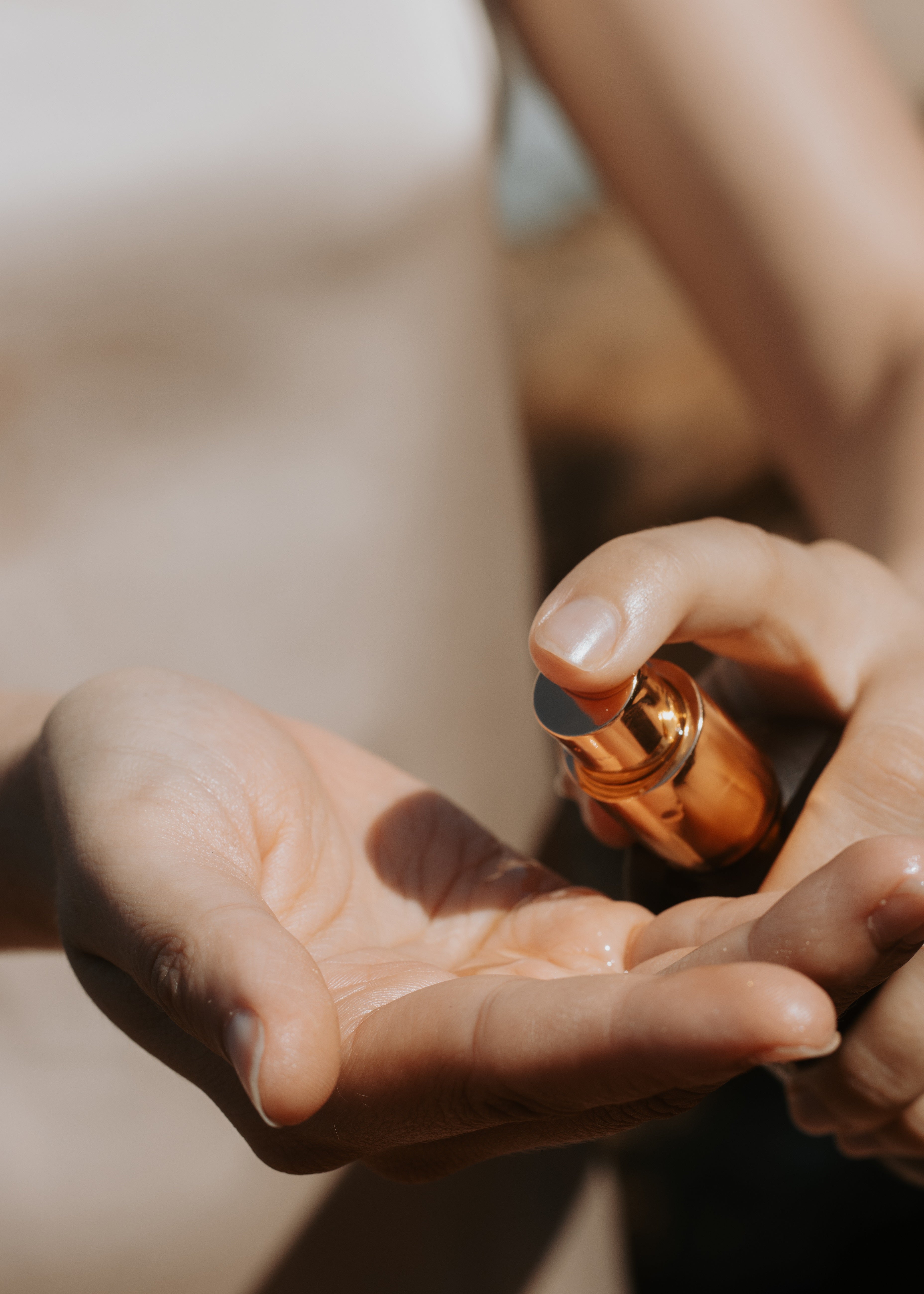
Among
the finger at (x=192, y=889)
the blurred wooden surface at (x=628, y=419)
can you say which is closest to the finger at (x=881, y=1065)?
the finger at (x=192, y=889)

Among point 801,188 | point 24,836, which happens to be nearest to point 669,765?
point 24,836

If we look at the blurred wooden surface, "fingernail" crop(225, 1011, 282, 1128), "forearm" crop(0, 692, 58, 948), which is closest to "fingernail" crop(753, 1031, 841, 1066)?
"fingernail" crop(225, 1011, 282, 1128)

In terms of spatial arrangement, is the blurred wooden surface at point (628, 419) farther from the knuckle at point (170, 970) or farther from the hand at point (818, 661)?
the knuckle at point (170, 970)

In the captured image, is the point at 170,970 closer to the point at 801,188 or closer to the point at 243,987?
the point at 243,987

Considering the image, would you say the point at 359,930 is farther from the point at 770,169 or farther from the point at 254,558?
the point at 770,169

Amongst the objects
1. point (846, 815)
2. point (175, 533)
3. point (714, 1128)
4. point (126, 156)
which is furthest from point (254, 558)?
point (714, 1128)
